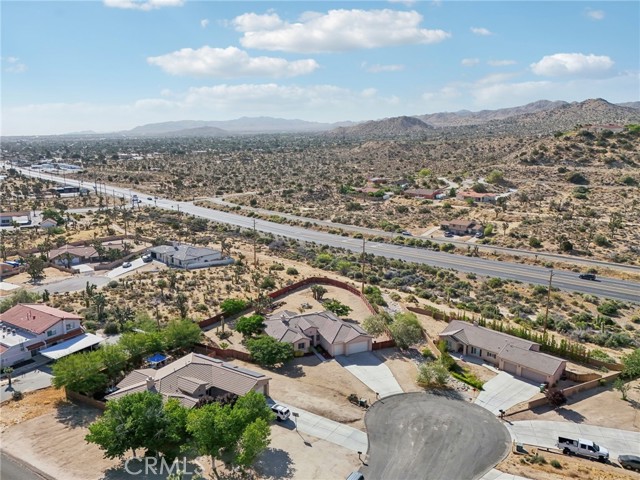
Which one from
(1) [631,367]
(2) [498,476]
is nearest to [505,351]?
(1) [631,367]

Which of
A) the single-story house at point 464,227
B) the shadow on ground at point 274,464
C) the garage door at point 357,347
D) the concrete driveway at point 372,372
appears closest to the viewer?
the shadow on ground at point 274,464

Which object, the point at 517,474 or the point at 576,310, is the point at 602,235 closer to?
the point at 576,310

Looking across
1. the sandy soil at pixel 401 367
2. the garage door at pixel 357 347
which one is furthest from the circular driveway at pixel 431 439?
the garage door at pixel 357 347

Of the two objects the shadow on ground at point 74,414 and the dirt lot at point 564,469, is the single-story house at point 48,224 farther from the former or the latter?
the dirt lot at point 564,469

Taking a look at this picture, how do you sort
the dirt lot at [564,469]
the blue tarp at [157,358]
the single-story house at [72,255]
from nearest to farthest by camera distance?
1. the dirt lot at [564,469]
2. the blue tarp at [157,358]
3. the single-story house at [72,255]

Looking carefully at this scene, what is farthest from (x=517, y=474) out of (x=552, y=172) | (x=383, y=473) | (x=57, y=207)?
(x=552, y=172)

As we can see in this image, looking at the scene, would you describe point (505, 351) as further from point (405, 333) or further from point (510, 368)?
point (405, 333)
